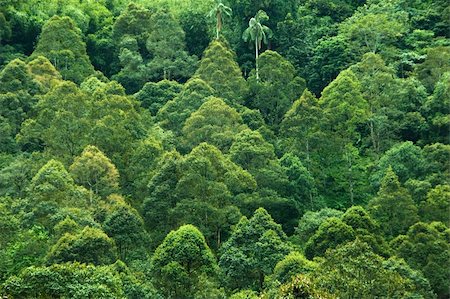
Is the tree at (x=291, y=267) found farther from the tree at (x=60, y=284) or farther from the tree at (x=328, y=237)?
the tree at (x=60, y=284)

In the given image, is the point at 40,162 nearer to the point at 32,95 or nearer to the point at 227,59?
the point at 32,95

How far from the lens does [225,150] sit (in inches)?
2195

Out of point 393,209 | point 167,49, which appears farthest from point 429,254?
point 167,49

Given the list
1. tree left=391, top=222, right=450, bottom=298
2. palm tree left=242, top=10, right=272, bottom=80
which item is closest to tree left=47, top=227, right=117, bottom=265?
tree left=391, top=222, right=450, bottom=298

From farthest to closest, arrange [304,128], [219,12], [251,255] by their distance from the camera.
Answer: [219,12] < [304,128] < [251,255]

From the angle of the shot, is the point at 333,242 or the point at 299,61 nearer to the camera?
the point at 333,242

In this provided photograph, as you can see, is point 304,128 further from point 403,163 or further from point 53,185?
point 53,185

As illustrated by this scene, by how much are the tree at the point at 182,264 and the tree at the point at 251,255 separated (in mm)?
1218

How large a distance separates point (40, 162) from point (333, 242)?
17745 mm

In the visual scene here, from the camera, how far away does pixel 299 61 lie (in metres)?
72.6

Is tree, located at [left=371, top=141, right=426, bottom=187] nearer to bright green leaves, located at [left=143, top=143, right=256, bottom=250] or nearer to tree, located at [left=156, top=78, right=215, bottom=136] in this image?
bright green leaves, located at [left=143, top=143, right=256, bottom=250]

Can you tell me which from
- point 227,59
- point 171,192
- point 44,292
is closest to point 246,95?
point 227,59

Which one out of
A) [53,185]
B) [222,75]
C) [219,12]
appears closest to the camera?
[53,185]

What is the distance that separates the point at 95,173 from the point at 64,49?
68.2 ft
